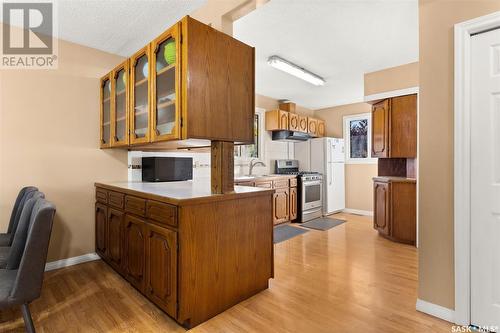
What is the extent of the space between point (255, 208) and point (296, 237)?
2004mm

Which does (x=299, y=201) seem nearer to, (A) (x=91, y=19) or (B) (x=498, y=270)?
(B) (x=498, y=270)

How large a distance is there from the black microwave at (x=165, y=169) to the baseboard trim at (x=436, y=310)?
270cm

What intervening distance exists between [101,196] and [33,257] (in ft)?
5.00

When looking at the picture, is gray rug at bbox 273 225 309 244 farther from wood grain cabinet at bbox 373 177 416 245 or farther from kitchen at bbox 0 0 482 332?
wood grain cabinet at bbox 373 177 416 245

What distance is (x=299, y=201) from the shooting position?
4949 mm

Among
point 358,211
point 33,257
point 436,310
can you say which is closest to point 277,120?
point 358,211

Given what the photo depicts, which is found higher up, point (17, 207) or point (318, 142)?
point (318, 142)

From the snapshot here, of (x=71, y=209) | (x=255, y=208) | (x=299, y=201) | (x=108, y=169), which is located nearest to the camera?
(x=255, y=208)

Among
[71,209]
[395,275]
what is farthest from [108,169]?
[395,275]

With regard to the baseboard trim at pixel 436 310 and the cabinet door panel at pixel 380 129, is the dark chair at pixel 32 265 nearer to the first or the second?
the baseboard trim at pixel 436 310

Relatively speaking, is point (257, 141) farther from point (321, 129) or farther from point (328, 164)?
point (321, 129)

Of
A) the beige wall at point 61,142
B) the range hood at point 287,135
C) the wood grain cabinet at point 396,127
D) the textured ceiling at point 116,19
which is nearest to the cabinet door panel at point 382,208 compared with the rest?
the wood grain cabinet at point 396,127

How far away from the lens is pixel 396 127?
12.8ft

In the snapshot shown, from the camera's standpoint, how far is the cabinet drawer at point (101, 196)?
274 cm
